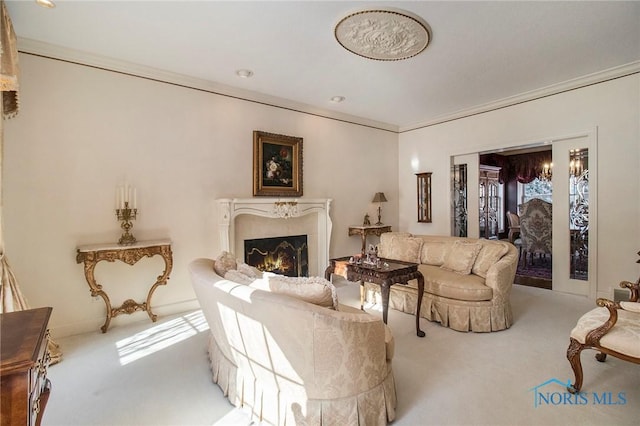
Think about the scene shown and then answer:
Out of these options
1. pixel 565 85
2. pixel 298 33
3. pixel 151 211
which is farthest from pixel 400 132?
pixel 151 211

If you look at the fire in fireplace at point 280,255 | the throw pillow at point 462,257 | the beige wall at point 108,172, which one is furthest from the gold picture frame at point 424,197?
the beige wall at point 108,172

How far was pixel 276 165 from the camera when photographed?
15.5ft

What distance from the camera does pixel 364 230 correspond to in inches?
217

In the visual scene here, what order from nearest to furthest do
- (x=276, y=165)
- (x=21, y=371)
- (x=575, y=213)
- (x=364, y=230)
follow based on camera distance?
(x=21, y=371) < (x=575, y=213) < (x=276, y=165) < (x=364, y=230)

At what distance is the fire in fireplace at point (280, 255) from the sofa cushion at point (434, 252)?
1858 mm

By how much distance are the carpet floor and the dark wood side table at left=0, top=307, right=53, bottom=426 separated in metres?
0.92

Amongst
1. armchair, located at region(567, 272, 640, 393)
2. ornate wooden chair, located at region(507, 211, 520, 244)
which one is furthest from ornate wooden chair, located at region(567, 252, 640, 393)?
ornate wooden chair, located at region(507, 211, 520, 244)

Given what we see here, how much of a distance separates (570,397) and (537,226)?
4219 mm

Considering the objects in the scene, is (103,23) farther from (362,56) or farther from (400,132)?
(400,132)

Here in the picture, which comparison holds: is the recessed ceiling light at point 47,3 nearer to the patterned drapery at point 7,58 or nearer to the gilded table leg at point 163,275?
the patterned drapery at point 7,58

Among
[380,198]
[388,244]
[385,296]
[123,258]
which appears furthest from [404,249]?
[123,258]

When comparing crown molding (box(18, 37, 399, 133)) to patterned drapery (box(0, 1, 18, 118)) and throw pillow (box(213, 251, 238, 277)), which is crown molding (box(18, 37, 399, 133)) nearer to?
patterned drapery (box(0, 1, 18, 118))

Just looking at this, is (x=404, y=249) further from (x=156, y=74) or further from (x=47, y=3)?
(x=47, y=3)

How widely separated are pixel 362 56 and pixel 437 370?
3075 mm
